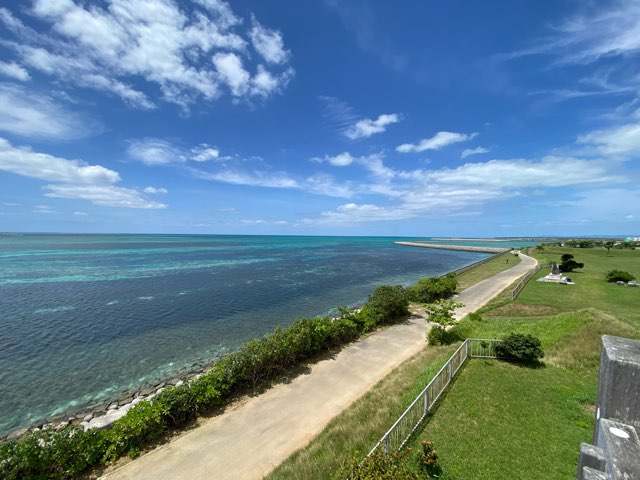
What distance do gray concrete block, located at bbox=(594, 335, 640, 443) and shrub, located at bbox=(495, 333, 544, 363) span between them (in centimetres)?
981

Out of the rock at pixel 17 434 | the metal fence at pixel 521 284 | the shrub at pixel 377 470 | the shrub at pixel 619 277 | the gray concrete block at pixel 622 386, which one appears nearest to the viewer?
the gray concrete block at pixel 622 386

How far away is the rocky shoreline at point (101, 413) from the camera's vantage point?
33.5 feet

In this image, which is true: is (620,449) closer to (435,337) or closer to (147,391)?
(435,337)

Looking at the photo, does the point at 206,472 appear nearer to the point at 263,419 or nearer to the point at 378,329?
the point at 263,419

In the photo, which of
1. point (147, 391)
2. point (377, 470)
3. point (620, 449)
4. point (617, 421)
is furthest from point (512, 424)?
point (147, 391)

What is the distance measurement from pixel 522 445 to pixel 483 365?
4972mm

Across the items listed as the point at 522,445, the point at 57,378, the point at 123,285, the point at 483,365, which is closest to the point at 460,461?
the point at 522,445

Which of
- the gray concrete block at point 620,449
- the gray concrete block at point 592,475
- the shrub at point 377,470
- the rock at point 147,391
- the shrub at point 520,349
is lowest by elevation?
the rock at point 147,391

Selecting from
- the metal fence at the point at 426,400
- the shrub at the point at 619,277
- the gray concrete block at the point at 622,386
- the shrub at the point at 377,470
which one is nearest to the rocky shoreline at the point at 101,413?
the shrub at the point at 377,470

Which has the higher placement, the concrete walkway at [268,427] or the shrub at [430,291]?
the shrub at [430,291]

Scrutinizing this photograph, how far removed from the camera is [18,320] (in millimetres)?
23328

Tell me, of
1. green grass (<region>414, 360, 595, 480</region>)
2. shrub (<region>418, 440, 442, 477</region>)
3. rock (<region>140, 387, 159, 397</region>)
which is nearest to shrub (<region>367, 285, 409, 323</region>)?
green grass (<region>414, 360, 595, 480</region>)

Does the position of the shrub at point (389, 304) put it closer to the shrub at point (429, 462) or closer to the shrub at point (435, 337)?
the shrub at point (435, 337)

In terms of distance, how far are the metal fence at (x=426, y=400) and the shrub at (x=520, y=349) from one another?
52cm
